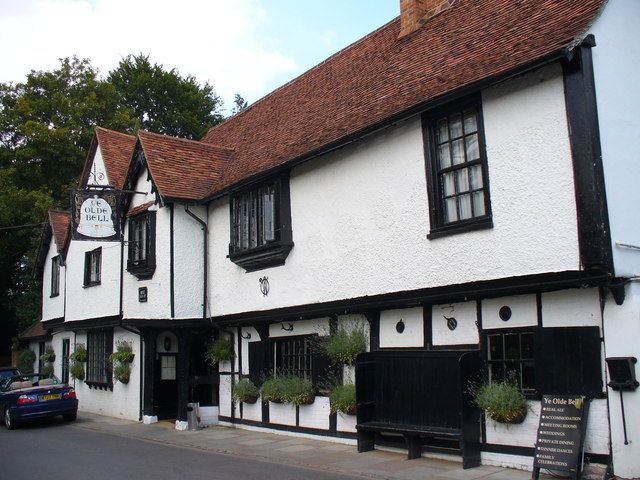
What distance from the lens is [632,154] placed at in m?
9.35

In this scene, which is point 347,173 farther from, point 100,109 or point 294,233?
point 100,109

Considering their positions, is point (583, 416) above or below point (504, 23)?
below

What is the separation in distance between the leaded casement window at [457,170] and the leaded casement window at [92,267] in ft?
44.0

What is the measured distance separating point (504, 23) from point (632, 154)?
339 cm

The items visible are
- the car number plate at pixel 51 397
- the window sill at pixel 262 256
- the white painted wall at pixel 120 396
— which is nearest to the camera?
the window sill at pixel 262 256

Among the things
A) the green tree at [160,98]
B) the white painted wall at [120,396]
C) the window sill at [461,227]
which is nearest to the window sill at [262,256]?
the window sill at [461,227]

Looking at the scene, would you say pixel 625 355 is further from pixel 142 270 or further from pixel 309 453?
pixel 142 270

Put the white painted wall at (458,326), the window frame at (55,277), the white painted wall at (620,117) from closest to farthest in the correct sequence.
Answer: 1. the white painted wall at (620,117)
2. the white painted wall at (458,326)
3. the window frame at (55,277)

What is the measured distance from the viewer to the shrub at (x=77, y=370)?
21.6 metres

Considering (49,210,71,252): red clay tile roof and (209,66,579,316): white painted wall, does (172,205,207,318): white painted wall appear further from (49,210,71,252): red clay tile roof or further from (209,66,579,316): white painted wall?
(49,210,71,252): red clay tile roof

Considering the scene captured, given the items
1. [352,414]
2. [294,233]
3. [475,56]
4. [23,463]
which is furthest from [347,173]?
[23,463]

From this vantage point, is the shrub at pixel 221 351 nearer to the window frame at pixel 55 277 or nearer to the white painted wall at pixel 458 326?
the white painted wall at pixel 458 326

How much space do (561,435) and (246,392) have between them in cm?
777

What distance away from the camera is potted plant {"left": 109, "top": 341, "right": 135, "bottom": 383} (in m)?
18.3
